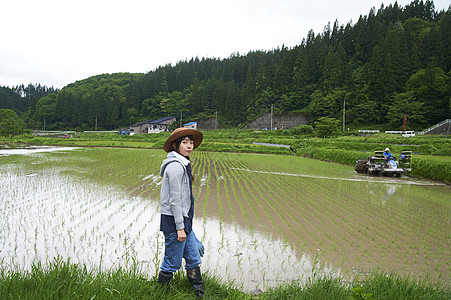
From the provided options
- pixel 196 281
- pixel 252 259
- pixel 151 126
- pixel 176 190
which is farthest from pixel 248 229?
pixel 151 126

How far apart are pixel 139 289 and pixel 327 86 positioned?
51.2 meters

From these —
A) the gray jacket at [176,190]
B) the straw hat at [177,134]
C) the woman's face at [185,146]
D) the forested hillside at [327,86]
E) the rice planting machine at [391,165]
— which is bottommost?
the rice planting machine at [391,165]

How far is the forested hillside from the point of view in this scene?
38000 millimetres

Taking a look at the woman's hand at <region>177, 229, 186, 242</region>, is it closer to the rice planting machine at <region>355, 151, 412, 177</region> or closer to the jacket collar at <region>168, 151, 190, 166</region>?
the jacket collar at <region>168, 151, 190, 166</region>

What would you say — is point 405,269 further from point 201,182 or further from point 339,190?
point 201,182

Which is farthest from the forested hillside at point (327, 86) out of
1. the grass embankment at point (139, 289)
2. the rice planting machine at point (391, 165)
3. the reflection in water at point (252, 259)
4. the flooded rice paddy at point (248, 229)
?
the grass embankment at point (139, 289)

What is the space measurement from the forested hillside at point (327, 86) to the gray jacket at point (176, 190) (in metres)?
40.2

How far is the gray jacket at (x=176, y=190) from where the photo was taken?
7.45 feet

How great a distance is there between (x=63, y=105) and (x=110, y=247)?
298 feet

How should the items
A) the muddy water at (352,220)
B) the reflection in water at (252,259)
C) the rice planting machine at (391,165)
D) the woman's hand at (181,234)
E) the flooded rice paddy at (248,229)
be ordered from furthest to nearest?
the rice planting machine at (391,165) < the muddy water at (352,220) < the flooded rice paddy at (248,229) < the reflection in water at (252,259) < the woman's hand at (181,234)

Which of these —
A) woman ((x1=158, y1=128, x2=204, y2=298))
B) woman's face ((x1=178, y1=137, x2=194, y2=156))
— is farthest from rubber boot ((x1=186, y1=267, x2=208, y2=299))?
woman's face ((x1=178, y1=137, x2=194, y2=156))

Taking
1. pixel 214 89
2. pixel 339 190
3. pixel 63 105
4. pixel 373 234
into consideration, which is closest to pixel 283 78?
pixel 214 89

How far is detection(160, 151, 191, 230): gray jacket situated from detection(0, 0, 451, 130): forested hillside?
40.2 meters

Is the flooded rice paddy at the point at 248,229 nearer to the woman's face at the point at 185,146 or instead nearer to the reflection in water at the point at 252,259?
the reflection in water at the point at 252,259
